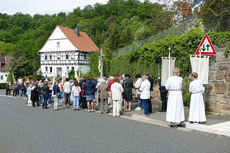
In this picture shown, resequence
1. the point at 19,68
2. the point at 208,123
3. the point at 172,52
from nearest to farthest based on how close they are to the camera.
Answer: the point at 208,123 → the point at 172,52 → the point at 19,68

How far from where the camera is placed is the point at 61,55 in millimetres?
47688

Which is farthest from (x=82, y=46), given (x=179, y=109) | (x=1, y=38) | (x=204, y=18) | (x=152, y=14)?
(x=1, y=38)

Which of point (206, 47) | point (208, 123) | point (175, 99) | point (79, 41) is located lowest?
point (208, 123)

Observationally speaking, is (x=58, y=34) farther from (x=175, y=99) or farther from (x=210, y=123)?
(x=210, y=123)

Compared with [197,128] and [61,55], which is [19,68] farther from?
[197,128]

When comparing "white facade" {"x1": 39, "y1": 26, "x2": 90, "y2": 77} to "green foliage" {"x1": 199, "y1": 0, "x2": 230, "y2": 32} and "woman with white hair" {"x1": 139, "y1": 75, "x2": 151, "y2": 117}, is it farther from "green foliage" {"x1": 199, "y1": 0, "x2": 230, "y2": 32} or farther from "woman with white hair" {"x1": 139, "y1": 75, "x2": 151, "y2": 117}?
"woman with white hair" {"x1": 139, "y1": 75, "x2": 151, "y2": 117}

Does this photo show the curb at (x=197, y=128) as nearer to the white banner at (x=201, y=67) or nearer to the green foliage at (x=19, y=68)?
the white banner at (x=201, y=67)

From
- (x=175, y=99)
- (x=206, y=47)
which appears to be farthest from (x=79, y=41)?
(x=175, y=99)

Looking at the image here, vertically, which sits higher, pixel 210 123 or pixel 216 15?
pixel 216 15

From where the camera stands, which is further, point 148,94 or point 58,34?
point 58,34

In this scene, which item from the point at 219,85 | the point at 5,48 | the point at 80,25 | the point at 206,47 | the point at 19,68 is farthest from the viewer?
the point at 5,48

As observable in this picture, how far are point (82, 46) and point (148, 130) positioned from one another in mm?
42355

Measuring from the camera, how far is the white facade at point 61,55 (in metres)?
46.3

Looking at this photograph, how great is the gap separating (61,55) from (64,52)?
1056mm
